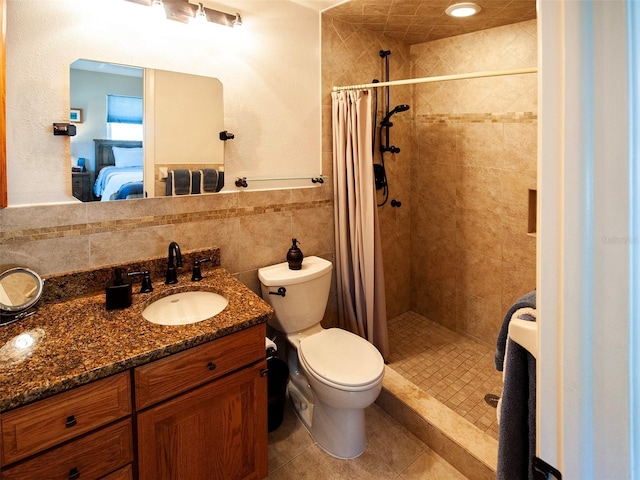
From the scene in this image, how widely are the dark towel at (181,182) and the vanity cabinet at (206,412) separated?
855 millimetres

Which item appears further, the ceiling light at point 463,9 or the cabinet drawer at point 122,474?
the ceiling light at point 463,9

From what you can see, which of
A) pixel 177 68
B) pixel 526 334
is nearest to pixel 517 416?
pixel 526 334

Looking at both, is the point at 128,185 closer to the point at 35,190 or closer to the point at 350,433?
the point at 35,190

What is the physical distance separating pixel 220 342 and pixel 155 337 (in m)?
0.23

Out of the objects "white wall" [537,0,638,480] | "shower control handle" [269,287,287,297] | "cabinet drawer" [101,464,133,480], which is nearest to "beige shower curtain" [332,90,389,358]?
"shower control handle" [269,287,287,297]

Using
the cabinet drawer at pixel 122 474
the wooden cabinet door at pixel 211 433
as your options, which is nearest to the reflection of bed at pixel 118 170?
the wooden cabinet door at pixel 211 433

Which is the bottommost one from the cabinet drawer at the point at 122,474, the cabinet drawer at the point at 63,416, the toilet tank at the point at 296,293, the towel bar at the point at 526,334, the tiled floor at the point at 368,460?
the tiled floor at the point at 368,460

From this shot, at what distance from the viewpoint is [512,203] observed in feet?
8.38

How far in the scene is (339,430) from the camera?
186cm

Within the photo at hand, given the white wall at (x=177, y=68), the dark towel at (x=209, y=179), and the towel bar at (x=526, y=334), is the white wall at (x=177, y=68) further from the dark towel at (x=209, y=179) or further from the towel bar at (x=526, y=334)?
the towel bar at (x=526, y=334)

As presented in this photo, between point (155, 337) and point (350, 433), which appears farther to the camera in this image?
point (350, 433)

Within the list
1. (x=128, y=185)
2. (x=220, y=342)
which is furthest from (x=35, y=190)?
(x=220, y=342)

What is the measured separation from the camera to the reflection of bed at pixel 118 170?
1.65m

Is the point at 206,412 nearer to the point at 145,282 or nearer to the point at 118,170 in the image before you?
the point at 145,282
